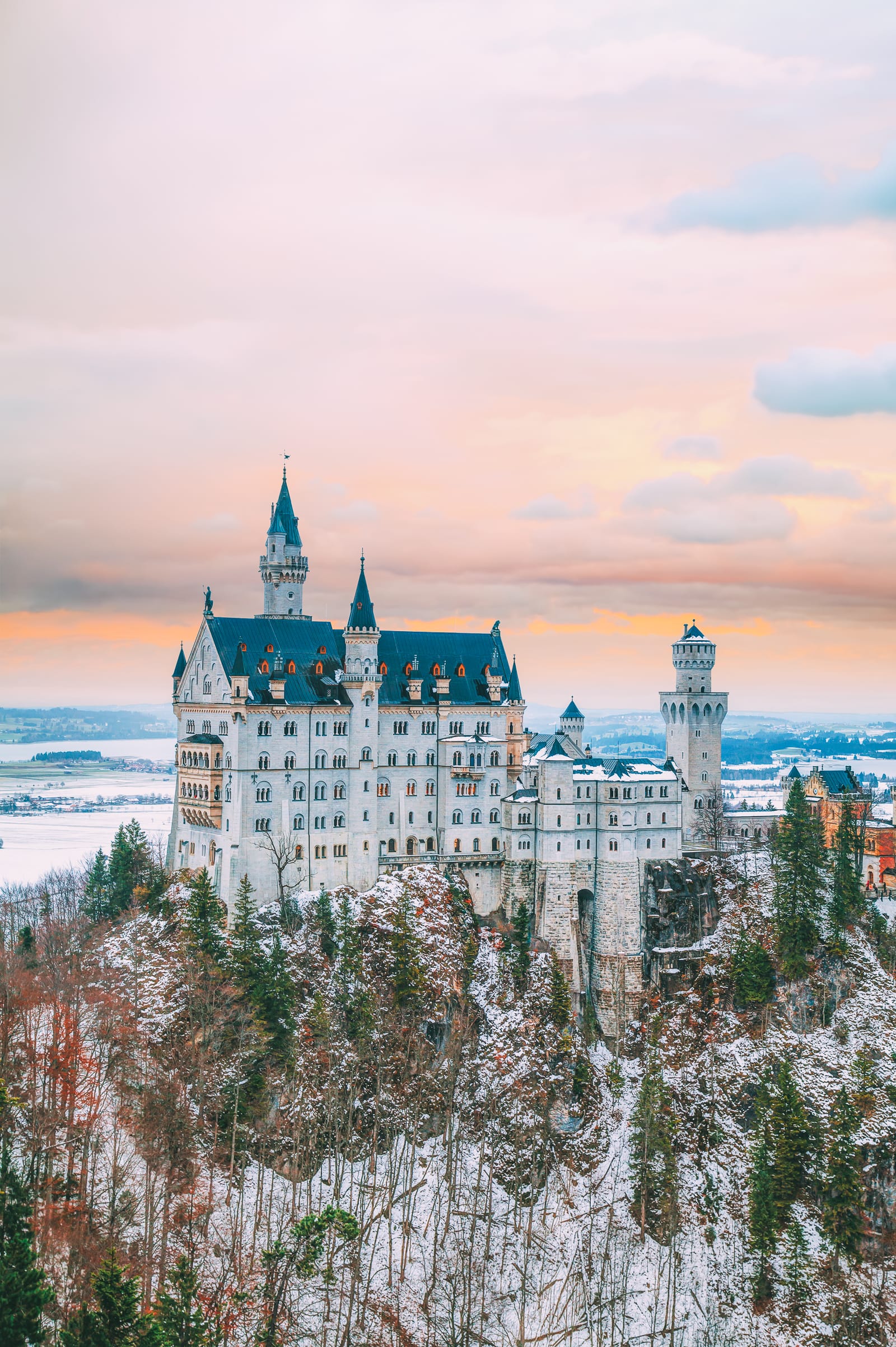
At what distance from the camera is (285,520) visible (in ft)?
351

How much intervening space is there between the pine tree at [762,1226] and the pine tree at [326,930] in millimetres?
33593

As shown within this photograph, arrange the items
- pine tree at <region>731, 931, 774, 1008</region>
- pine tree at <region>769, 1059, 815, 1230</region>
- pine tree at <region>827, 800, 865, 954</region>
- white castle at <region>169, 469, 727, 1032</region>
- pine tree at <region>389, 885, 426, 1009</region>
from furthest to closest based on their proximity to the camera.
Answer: pine tree at <region>827, 800, 865, 954</region> < white castle at <region>169, 469, 727, 1032</region> < pine tree at <region>731, 931, 774, 1008</region> < pine tree at <region>389, 885, 426, 1009</region> < pine tree at <region>769, 1059, 815, 1230</region>

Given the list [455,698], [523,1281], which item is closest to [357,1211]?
[523,1281]

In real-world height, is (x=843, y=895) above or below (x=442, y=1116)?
above

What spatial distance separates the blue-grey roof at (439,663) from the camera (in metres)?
100

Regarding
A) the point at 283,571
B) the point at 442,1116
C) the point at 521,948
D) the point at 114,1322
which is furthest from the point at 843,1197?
the point at 283,571

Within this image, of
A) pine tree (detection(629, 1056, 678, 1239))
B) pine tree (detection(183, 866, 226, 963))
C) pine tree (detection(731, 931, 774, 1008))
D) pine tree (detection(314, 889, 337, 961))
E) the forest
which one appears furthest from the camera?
pine tree (detection(731, 931, 774, 1008))

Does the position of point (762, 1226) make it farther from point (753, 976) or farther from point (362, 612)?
point (362, 612)

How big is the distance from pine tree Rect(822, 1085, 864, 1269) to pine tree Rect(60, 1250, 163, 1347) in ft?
162

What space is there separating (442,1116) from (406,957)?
12155 mm

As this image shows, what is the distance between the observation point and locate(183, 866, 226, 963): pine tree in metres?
80.2

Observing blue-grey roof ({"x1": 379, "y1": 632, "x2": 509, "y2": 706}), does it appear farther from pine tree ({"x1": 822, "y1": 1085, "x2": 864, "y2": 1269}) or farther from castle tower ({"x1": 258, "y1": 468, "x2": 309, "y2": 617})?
pine tree ({"x1": 822, "y1": 1085, "x2": 864, "y2": 1269})

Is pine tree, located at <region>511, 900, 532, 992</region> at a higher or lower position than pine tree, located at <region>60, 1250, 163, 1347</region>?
higher

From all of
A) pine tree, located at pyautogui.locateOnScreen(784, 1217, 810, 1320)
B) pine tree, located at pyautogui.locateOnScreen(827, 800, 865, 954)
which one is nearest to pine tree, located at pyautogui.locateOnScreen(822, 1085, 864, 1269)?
pine tree, located at pyautogui.locateOnScreen(784, 1217, 810, 1320)
